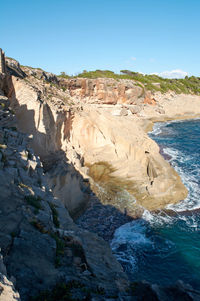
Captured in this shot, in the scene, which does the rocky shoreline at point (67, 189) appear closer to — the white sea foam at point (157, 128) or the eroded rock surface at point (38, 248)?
the eroded rock surface at point (38, 248)

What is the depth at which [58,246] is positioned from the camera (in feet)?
20.0

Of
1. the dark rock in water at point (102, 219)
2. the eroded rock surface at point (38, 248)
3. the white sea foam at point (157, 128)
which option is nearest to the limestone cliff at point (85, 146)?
the dark rock in water at point (102, 219)

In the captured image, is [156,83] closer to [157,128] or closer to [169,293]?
[157,128]

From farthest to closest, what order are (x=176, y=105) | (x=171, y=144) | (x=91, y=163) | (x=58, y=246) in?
(x=176, y=105) → (x=171, y=144) → (x=91, y=163) → (x=58, y=246)

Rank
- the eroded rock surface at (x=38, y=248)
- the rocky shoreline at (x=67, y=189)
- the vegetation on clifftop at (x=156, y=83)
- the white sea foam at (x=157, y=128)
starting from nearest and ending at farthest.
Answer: the eroded rock surface at (x=38, y=248) → the rocky shoreline at (x=67, y=189) → the white sea foam at (x=157, y=128) → the vegetation on clifftop at (x=156, y=83)

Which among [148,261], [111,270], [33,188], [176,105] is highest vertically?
[176,105]

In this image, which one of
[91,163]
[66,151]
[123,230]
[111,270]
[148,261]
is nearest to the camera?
[111,270]

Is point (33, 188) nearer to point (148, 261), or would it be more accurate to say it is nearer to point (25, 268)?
point (25, 268)

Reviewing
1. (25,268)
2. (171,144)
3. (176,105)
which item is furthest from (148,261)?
(176,105)

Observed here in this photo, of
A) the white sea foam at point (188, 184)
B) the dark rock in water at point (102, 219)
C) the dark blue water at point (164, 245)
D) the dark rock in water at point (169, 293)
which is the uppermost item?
the dark rock in water at point (169, 293)

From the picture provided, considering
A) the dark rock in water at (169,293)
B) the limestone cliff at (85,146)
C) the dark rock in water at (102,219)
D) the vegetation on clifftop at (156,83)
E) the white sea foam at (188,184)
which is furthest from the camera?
the vegetation on clifftop at (156,83)

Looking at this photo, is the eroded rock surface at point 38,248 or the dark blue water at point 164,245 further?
the dark blue water at point 164,245

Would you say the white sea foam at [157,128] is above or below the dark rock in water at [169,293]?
above

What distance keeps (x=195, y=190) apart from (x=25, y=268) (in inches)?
642
